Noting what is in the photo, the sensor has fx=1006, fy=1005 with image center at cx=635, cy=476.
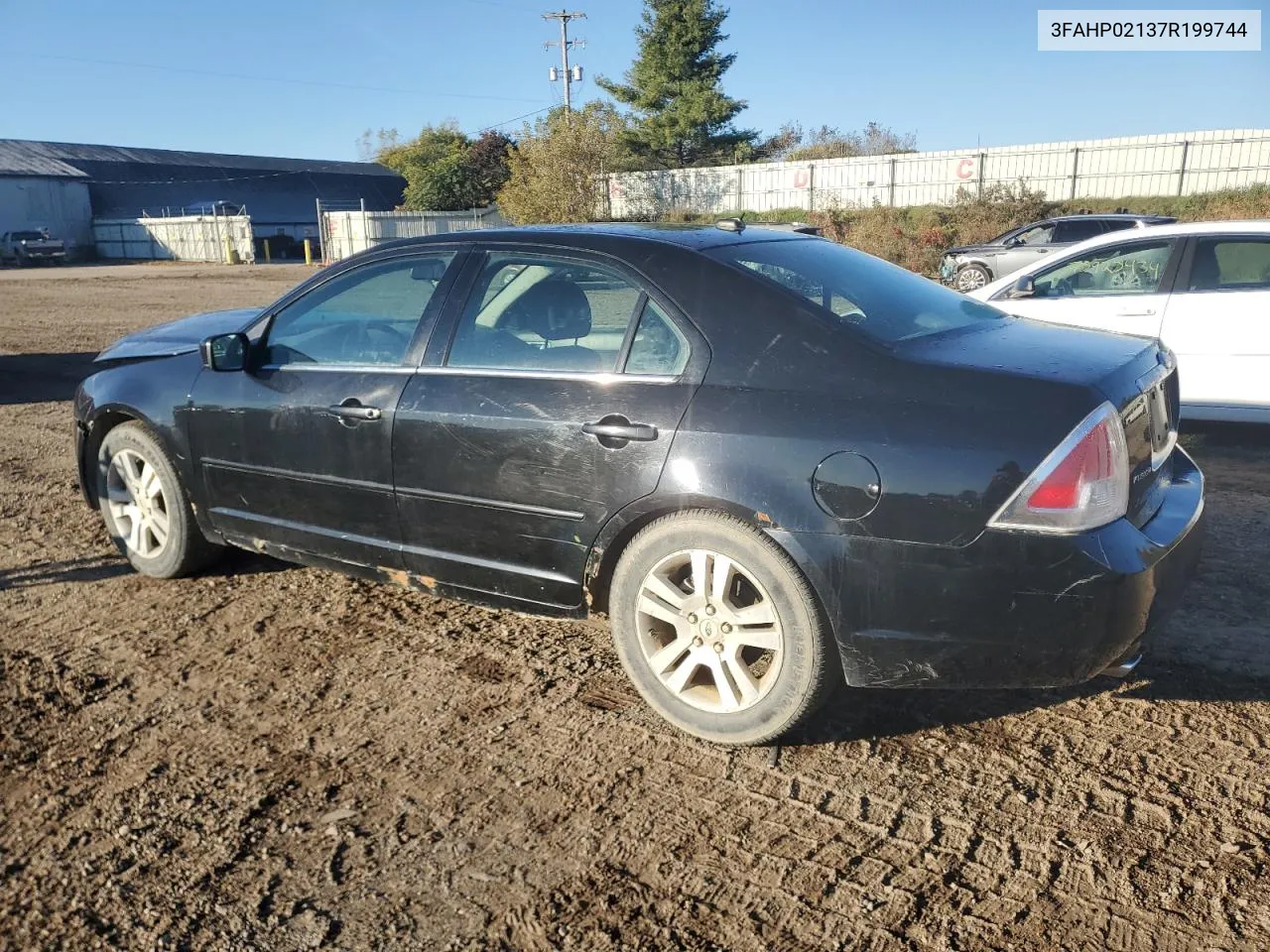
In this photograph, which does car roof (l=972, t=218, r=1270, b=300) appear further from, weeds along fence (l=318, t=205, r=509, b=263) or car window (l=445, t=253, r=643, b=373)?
weeds along fence (l=318, t=205, r=509, b=263)

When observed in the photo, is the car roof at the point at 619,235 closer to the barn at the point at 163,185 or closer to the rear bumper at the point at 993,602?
the rear bumper at the point at 993,602

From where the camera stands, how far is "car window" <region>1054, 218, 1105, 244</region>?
1909cm

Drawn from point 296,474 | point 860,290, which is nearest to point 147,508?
point 296,474

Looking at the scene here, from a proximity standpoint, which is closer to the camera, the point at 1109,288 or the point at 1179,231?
the point at 1179,231

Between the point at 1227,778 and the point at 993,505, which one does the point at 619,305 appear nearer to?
the point at 993,505

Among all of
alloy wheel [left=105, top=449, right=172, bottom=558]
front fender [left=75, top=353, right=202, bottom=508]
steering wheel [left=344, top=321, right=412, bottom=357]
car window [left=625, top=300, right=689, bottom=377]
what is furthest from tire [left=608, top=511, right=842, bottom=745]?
alloy wheel [left=105, top=449, right=172, bottom=558]

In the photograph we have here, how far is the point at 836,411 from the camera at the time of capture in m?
2.94

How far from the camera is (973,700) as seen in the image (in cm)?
347

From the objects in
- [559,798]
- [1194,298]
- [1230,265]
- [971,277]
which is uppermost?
[1230,265]

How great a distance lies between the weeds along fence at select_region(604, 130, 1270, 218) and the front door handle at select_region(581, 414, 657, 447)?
33.0 metres

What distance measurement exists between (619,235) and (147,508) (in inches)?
107

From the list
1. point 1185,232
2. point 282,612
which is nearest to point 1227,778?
point 282,612

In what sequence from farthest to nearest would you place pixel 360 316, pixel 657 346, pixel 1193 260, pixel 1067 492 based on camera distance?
pixel 1193 260 → pixel 360 316 → pixel 657 346 → pixel 1067 492

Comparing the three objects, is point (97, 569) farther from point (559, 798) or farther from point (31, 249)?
point (31, 249)
